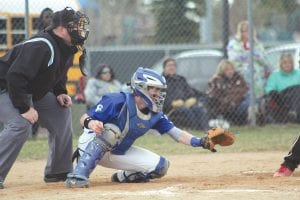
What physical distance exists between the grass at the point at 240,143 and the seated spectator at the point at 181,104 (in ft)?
1.59

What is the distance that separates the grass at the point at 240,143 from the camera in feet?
35.1

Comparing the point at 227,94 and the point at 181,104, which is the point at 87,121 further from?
the point at 227,94

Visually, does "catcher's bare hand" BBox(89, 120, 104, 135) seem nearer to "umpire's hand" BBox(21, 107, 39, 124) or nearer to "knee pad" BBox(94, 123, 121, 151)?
"knee pad" BBox(94, 123, 121, 151)

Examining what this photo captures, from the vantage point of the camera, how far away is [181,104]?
43.0ft

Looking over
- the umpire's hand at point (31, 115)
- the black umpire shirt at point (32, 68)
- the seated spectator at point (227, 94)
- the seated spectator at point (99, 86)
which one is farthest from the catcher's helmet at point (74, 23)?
the seated spectator at point (227, 94)

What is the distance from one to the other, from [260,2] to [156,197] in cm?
1485

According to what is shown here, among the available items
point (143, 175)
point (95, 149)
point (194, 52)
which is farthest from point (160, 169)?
point (194, 52)

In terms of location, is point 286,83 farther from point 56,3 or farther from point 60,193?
point 60,193

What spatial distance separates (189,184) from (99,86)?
20.8ft

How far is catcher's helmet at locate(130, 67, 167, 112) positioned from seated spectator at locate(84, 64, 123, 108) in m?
5.91

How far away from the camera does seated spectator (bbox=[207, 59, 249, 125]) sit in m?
13.4

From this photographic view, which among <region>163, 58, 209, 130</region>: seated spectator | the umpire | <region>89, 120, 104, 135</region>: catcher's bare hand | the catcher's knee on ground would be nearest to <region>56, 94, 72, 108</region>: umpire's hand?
the umpire

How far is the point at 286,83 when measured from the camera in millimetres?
13664

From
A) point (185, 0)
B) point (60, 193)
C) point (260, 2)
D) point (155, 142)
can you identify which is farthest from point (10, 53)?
point (260, 2)
